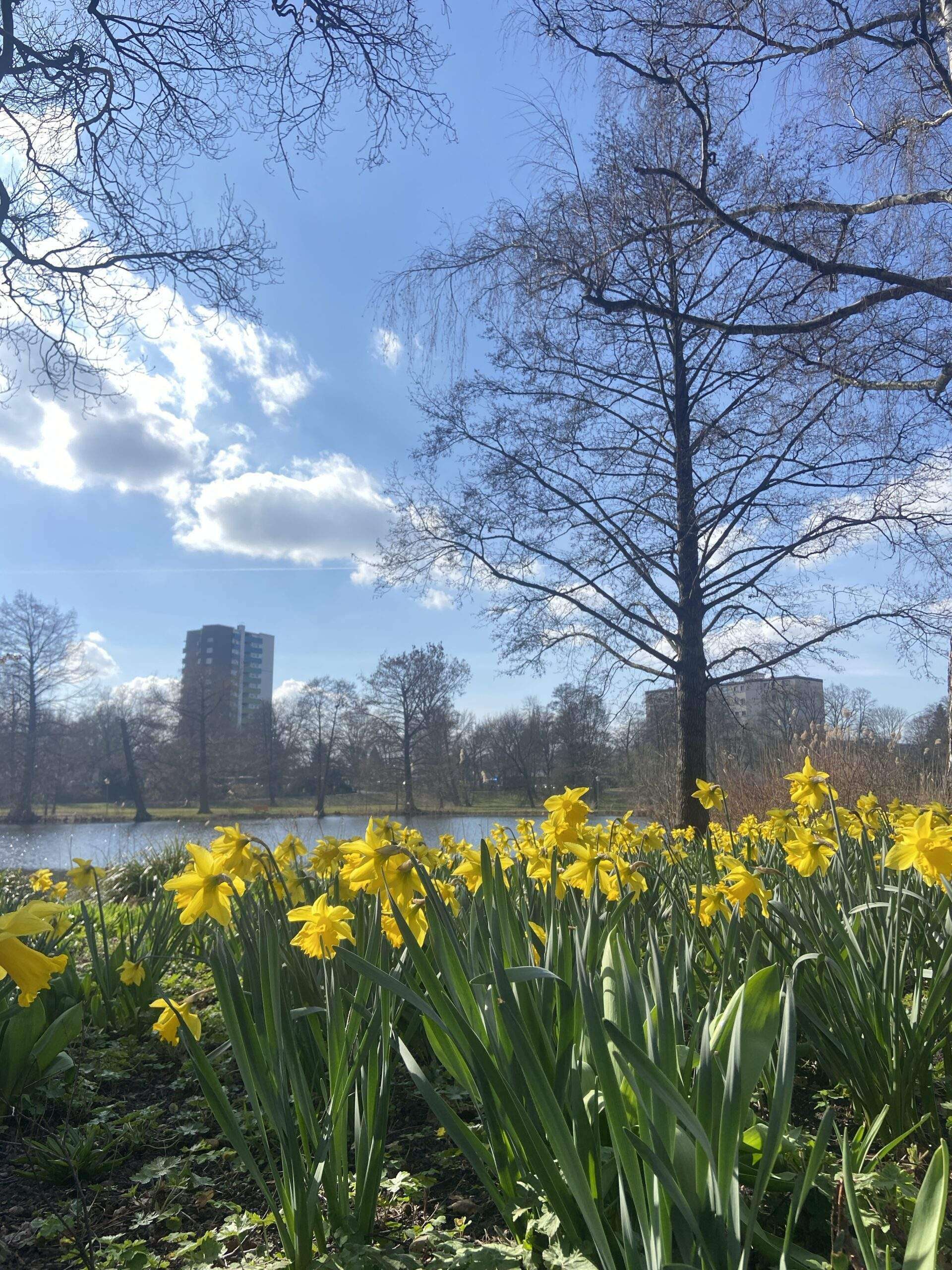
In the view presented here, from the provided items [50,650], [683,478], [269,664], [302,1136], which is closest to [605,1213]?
[302,1136]

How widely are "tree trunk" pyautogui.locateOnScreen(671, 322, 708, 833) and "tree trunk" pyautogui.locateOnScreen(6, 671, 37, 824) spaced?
2090cm

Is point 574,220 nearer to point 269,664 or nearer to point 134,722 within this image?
point 134,722

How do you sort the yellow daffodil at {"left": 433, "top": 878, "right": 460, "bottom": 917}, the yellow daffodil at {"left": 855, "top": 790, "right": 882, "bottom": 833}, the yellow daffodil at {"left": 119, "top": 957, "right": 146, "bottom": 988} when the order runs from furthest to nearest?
the yellow daffodil at {"left": 855, "top": 790, "right": 882, "bottom": 833}
the yellow daffodil at {"left": 119, "top": 957, "right": 146, "bottom": 988}
the yellow daffodil at {"left": 433, "top": 878, "right": 460, "bottom": 917}

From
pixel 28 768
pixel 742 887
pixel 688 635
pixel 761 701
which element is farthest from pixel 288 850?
pixel 28 768

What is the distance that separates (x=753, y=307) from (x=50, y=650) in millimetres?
21712

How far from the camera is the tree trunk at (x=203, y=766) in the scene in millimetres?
26016

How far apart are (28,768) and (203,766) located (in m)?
5.35

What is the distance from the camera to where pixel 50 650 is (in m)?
22.4

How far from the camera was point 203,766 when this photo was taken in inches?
1025

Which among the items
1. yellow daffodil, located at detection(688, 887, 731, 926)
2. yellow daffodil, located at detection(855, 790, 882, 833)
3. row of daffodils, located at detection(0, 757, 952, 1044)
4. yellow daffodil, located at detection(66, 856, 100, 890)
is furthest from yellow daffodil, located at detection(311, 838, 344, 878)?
yellow daffodil, located at detection(855, 790, 882, 833)

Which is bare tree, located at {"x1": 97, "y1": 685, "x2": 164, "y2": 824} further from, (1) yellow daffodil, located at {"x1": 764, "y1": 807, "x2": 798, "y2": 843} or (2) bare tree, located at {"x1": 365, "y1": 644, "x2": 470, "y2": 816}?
(1) yellow daffodil, located at {"x1": 764, "y1": 807, "x2": 798, "y2": 843}

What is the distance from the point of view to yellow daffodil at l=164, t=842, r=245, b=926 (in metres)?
1.52

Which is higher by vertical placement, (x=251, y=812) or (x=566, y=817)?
(x=566, y=817)

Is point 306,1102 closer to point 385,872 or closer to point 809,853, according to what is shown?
point 385,872
